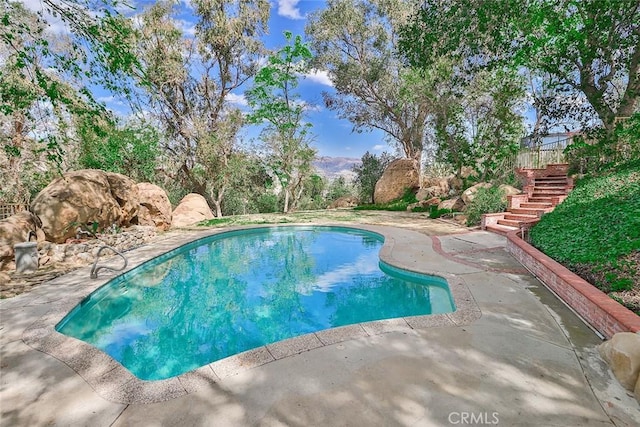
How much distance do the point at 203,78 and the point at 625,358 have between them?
819 inches

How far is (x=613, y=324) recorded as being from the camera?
307 cm

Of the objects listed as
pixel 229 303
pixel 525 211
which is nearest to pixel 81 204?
pixel 229 303

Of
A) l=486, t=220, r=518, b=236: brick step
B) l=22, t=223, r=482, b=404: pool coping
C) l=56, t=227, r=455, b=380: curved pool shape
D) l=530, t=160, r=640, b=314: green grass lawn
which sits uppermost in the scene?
l=530, t=160, r=640, b=314: green grass lawn

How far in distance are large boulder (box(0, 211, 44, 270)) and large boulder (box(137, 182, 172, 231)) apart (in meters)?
3.57

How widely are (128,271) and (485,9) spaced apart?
32.1 ft

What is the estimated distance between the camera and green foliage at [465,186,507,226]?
10.6m

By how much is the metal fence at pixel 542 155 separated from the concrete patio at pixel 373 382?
1087cm

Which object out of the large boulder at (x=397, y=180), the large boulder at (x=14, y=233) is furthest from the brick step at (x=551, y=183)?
the large boulder at (x=14, y=233)

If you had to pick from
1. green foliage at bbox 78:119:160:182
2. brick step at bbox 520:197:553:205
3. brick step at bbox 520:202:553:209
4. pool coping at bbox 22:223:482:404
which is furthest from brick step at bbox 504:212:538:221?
green foliage at bbox 78:119:160:182

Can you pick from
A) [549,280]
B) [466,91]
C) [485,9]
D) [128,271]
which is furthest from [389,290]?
[466,91]

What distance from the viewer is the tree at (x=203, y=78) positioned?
15.9 metres

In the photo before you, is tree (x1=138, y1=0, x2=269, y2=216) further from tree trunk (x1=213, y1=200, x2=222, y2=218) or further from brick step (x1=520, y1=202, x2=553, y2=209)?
brick step (x1=520, y1=202, x2=553, y2=209)

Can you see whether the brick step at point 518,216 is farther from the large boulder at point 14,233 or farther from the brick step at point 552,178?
the large boulder at point 14,233

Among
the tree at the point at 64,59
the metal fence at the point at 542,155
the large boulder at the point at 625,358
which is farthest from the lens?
the metal fence at the point at 542,155
